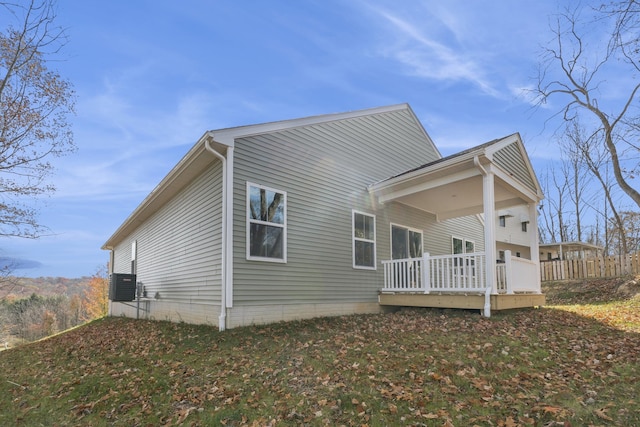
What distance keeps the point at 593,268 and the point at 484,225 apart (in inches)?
527

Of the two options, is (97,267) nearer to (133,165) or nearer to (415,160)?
(133,165)

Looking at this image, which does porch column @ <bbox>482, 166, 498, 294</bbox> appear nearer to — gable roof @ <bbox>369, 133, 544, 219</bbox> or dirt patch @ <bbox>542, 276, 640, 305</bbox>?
gable roof @ <bbox>369, 133, 544, 219</bbox>

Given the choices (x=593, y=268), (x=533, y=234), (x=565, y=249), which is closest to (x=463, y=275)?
(x=533, y=234)

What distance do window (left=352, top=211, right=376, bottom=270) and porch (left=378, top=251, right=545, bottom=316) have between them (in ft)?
1.78

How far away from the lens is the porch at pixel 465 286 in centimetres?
846

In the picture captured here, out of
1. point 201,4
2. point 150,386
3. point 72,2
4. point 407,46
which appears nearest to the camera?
point 150,386

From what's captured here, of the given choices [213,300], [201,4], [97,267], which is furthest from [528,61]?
[97,267]

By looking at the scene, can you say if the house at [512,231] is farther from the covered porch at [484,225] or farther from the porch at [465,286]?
the porch at [465,286]

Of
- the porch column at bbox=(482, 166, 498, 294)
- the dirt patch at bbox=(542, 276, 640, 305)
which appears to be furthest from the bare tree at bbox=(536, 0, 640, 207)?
the porch column at bbox=(482, 166, 498, 294)

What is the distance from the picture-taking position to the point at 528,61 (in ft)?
55.5

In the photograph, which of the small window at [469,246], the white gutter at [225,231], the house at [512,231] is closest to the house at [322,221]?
the white gutter at [225,231]

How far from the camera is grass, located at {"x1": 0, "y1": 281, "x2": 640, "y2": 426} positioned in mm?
4039

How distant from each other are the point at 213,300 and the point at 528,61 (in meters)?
16.7

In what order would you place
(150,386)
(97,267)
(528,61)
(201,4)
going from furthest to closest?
(97,267)
(528,61)
(201,4)
(150,386)
